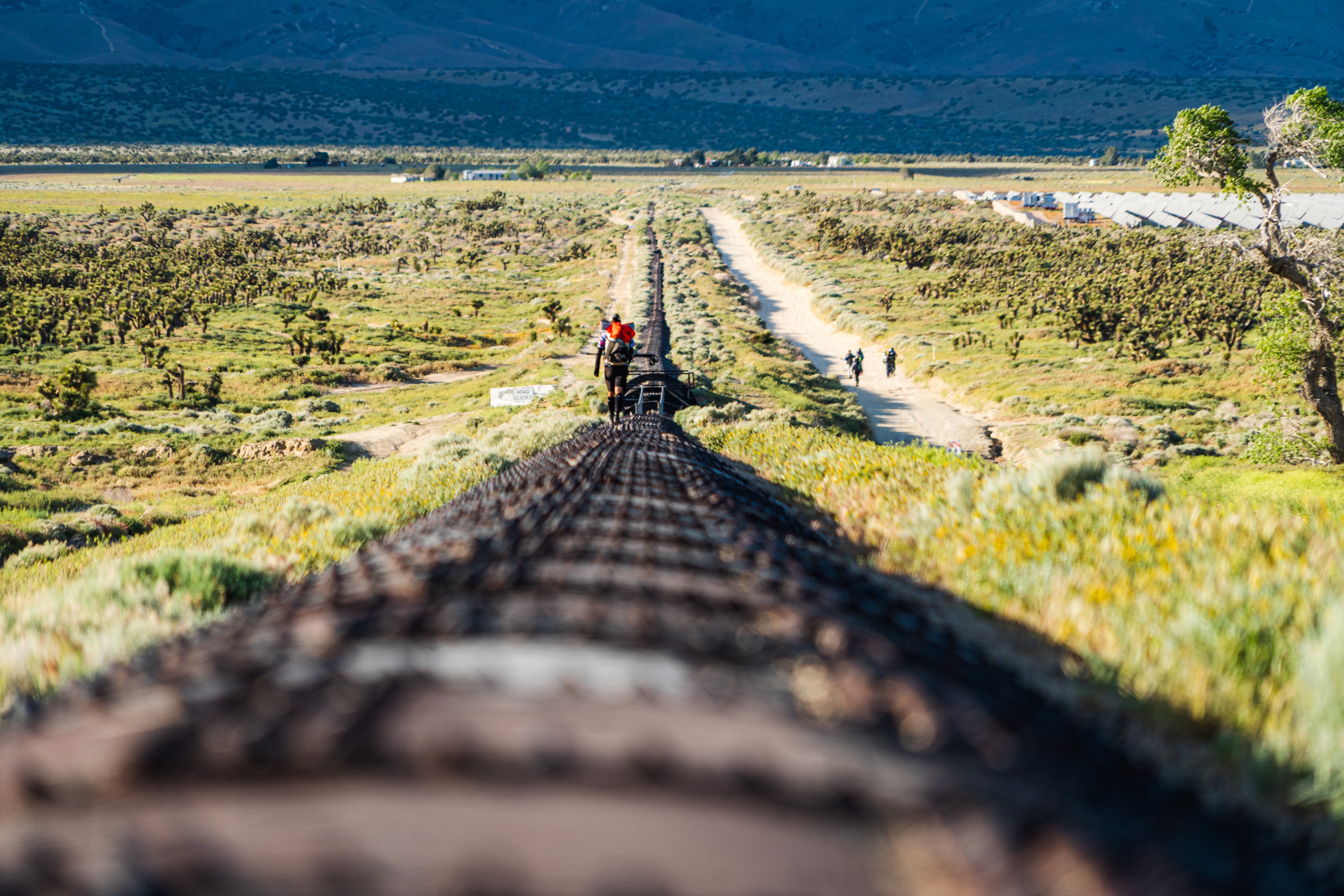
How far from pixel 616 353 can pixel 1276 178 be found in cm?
1485

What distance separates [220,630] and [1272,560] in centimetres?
530

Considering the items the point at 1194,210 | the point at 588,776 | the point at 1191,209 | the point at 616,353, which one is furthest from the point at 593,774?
the point at 1191,209

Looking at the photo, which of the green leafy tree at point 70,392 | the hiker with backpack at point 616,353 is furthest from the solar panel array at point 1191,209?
the green leafy tree at point 70,392

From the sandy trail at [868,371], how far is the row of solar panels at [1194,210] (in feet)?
128

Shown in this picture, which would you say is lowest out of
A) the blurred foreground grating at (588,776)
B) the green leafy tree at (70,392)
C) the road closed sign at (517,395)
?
the green leafy tree at (70,392)

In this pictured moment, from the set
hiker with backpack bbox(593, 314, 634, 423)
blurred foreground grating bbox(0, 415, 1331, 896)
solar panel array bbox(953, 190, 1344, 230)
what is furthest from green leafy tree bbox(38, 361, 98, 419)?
solar panel array bbox(953, 190, 1344, 230)

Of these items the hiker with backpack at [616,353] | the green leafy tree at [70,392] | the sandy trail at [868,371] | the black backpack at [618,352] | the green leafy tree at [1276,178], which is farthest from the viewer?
the green leafy tree at [70,392]

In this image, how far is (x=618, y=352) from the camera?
13.4m

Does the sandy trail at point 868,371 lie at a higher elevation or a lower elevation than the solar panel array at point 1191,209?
lower

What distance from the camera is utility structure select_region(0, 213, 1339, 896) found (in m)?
1.46

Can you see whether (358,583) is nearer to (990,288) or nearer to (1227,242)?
(1227,242)

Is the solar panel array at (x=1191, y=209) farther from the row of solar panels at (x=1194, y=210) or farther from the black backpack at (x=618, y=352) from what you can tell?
the black backpack at (x=618, y=352)

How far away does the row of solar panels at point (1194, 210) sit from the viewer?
64562mm

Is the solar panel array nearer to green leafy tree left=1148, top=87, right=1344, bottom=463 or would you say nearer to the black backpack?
green leafy tree left=1148, top=87, right=1344, bottom=463
